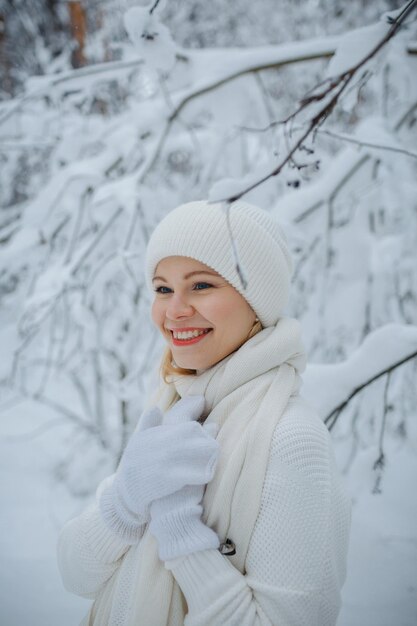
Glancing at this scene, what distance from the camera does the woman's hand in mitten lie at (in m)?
0.74

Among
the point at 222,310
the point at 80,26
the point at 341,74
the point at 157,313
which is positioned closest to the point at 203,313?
the point at 222,310

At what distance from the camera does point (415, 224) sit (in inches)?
72.6

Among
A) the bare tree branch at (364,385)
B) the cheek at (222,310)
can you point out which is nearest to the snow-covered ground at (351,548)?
the bare tree branch at (364,385)

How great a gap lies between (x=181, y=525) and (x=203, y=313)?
0.48 m

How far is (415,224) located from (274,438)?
1554mm

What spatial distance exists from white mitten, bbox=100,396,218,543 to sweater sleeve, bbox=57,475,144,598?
0.05m

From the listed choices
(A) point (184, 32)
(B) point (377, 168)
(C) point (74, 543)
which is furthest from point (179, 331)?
(A) point (184, 32)

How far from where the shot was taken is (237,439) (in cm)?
83

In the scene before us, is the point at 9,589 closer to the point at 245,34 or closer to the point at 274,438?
the point at 274,438

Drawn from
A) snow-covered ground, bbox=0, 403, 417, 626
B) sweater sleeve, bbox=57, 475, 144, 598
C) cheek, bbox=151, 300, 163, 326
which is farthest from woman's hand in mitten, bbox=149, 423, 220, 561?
snow-covered ground, bbox=0, 403, 417, 626

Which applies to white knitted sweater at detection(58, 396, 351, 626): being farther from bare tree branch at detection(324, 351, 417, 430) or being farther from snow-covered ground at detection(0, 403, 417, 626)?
snow-covered ground at detection(0, 403, 417, 626)

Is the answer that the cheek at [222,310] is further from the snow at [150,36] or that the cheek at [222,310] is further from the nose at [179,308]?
the snow at [150,36]

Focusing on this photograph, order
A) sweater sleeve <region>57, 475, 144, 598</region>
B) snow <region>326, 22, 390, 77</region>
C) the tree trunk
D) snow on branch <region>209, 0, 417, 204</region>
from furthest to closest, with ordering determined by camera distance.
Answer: the tree trunk < sweater sleeve <region>57, 475, 144, 598</region> < snow <region>326, 22, 390, 77</region> < snow on branch <region>209, 0, 417, 204</region>

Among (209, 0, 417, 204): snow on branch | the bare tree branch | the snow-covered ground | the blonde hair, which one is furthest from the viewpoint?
the snow-covered ground
